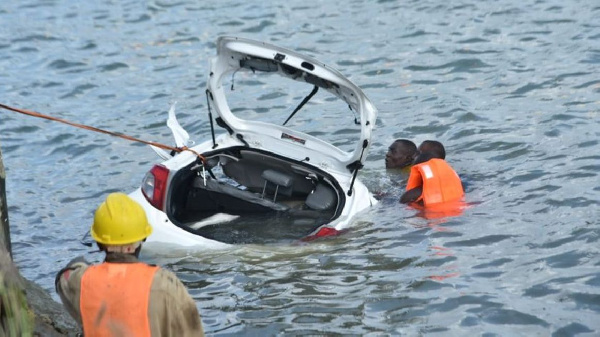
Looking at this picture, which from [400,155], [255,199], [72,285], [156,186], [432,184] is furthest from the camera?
[400,155]

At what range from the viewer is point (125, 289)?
5512 millimetres

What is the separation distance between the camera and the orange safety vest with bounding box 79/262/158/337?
5516 millimetres

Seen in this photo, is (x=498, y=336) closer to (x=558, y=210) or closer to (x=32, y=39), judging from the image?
(x=558, y=210)

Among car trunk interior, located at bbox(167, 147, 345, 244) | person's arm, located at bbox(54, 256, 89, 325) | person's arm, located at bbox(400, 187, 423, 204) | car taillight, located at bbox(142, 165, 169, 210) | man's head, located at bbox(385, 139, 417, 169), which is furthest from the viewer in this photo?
man's head, located at bbox(385, 139, 417, 169)

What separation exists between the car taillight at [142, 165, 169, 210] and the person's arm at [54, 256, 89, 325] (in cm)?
349

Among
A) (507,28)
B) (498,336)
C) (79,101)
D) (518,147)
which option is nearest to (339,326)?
(498,336)

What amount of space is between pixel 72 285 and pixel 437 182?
544 centimetres

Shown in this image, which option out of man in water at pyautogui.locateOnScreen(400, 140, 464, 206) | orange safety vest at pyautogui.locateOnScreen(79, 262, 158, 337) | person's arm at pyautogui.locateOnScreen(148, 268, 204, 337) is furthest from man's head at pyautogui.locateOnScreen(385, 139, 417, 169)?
orange safety vest at pyautogui.locateOnScreen(79, 262, 158, 337)

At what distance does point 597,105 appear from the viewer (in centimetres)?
1354

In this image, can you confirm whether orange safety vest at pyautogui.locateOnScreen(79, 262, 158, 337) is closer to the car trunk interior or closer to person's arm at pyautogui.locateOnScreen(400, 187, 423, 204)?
the car trunk interior

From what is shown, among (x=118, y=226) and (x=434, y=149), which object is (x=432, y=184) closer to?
(x=434, y=149)

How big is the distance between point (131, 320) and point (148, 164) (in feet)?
25.3

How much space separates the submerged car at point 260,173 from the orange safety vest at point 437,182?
24.8 inches

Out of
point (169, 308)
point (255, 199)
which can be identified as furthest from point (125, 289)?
point (255, 199)
